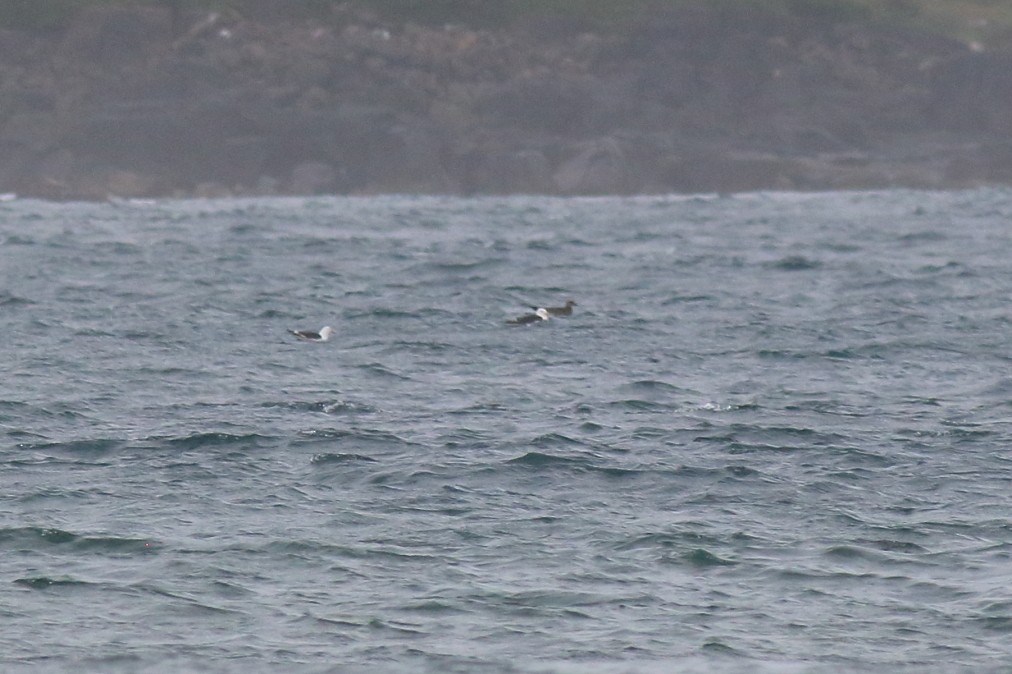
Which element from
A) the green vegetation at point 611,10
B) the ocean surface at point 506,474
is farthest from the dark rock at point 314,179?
the ocean surface at point 506,474

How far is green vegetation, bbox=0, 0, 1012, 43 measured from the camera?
3172 inches

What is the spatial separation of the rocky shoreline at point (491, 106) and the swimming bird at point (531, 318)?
1653 inches

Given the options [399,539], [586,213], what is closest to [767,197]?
[586,213]

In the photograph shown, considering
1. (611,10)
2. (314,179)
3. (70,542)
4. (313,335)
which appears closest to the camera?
(70,542)

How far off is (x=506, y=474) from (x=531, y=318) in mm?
9597

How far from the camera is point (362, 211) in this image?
53.0 meters

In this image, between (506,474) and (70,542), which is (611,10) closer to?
(506,474)

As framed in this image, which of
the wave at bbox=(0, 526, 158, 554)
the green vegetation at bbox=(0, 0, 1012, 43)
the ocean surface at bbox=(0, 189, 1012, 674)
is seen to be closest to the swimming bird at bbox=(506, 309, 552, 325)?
the ocean surface at bbox=(0, 189, 1012, 674)

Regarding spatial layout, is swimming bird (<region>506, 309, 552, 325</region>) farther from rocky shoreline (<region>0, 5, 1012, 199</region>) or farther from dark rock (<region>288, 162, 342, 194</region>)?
dark rock (<region>288, 162, 342, 194</region>)

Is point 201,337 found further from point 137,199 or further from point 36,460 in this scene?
point 137,199

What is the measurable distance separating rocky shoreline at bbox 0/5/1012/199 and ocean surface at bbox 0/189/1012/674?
125ft

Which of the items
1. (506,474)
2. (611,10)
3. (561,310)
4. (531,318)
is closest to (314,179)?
(611,10)

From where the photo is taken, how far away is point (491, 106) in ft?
250

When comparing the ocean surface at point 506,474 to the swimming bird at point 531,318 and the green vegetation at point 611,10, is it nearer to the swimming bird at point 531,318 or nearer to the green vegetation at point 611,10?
the swimming bird at point 531,318
